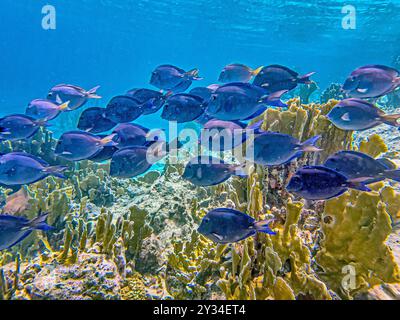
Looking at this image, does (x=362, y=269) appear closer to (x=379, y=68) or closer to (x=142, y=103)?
(x=379, y=68)

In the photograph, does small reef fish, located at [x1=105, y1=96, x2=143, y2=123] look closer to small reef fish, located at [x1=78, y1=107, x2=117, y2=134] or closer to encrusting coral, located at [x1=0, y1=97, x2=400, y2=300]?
small reef fish, located at [x1=78, y1=107, x2=117, y2=134]

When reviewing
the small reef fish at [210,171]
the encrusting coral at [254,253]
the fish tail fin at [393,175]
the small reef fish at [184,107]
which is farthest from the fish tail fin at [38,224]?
the fish tail fin at [393,175]

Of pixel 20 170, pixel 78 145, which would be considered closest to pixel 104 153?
pixel 78 145

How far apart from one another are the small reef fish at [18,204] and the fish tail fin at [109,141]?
8.65 ft

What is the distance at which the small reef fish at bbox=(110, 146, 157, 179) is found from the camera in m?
3.12

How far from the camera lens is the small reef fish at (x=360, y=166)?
2.44 m

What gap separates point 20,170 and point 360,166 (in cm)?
366

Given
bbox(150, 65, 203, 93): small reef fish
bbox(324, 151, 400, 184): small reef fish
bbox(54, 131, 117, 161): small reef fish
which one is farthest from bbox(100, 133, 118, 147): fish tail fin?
bbox(324, 151, 400, 184): small reef fish

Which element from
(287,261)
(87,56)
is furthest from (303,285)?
(87,56)

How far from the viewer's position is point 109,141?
3516 millimetres

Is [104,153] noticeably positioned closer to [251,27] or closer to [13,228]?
[13,228]

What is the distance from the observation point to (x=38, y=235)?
15.1 feet

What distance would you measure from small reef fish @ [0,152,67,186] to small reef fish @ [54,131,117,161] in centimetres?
33
